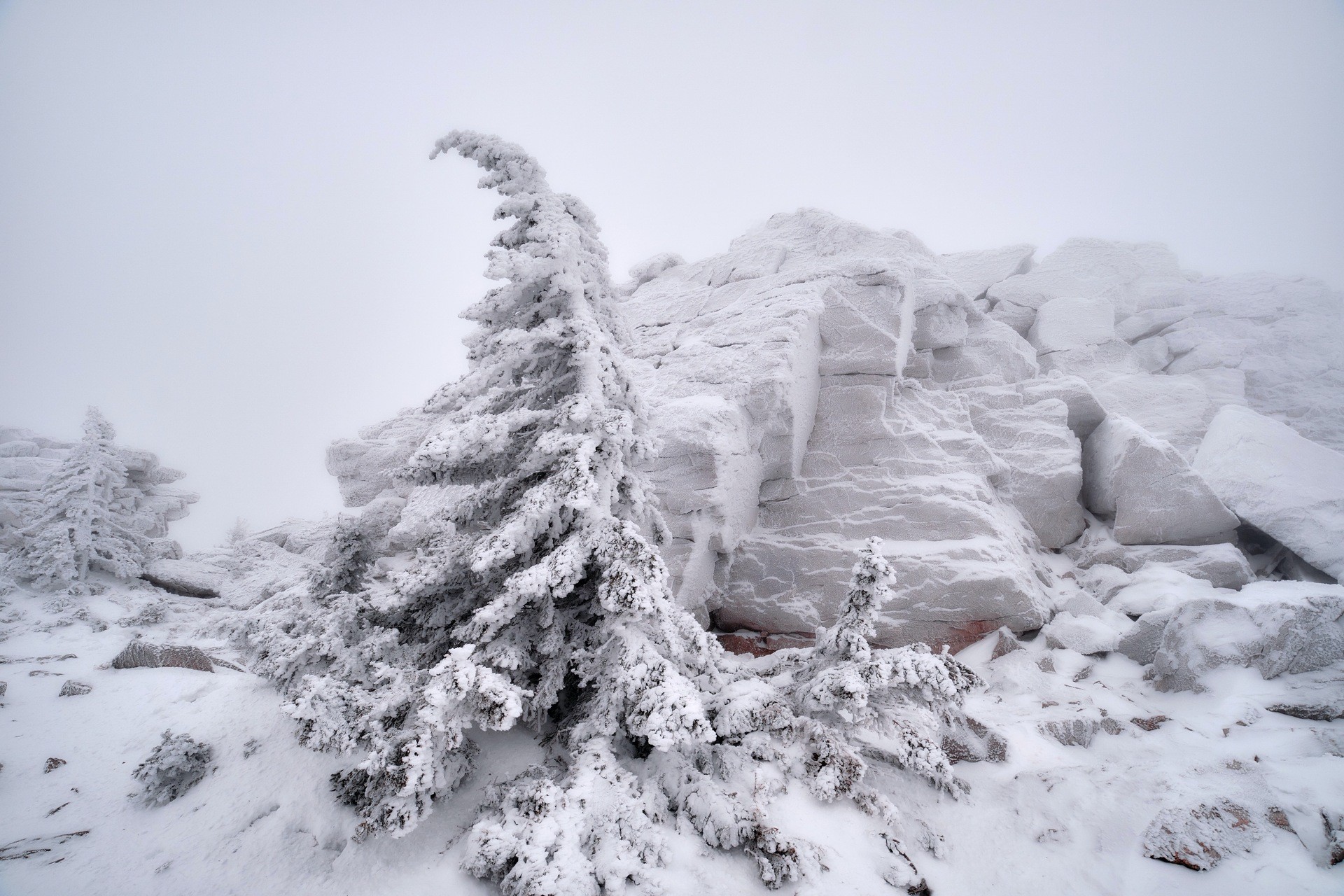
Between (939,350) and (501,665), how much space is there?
56.2 feet

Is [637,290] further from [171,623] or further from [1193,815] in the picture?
[1193,815]

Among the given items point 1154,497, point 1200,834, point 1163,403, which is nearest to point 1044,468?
point 1154,497

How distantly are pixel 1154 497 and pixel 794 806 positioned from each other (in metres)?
13.4

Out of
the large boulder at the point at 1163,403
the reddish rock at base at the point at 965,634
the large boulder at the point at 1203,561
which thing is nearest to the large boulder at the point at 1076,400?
the large boulder at the point at 1163,403

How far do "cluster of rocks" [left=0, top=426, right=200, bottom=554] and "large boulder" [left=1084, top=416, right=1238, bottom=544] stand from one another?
30472 mm

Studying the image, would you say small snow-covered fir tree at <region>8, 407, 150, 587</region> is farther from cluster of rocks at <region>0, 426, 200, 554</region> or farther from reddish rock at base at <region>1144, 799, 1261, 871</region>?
reddish rock at base at <region>1144, 799, 1261, 871</region>

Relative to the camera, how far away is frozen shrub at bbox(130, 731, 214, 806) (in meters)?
5.61

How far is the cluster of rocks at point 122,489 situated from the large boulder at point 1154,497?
30.5 m

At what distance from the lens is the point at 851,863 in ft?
16.3

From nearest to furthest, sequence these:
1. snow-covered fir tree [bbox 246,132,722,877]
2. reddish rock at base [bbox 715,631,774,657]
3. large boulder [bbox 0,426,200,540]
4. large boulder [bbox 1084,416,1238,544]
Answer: snow-covered fir tree [bbox 246,132,722,877] → reddish rock at base [bbox 715,631,774,657] → large boulder [bbox 1084,416,1238,544] → large boulder [bbox 0,426,200,540]

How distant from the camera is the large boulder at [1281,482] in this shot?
Answer: 36.6 ft

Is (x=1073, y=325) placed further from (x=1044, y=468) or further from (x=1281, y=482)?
(x=1044, y=468)

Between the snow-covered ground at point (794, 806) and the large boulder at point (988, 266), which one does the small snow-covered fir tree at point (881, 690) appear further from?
the large boulder at point (988, 266)

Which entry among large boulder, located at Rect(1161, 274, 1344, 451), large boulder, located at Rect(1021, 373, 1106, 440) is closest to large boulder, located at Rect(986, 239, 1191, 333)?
large boulder, located at Rect(1161, 274, 1344, 451)
